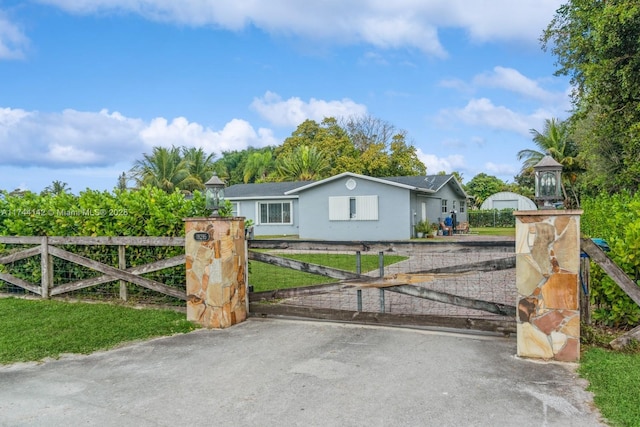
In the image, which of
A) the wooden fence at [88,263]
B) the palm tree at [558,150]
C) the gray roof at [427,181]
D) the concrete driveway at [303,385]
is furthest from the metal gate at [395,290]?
the palm tree at [558,150]

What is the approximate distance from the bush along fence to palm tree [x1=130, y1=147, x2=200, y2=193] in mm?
22722

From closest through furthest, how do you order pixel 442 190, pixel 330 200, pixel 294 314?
1. pixel 294 314
2. pixel 330 200
3. pixel 442 190

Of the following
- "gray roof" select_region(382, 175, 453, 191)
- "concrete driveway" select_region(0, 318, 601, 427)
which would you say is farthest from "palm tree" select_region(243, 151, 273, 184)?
"concrete driveway" select_region(0, 318, 601, 427)

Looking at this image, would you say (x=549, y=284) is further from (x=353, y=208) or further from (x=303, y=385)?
(x=353, y=208)

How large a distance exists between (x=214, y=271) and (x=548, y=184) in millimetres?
3985

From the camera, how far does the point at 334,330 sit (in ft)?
17.4

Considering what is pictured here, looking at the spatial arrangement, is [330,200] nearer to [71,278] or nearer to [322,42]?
[322,42]

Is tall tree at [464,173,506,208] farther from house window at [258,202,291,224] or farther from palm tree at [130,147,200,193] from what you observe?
palm tree at [130,147,200,193]

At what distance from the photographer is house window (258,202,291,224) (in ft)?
83.2

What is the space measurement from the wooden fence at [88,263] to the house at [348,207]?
13.7 m

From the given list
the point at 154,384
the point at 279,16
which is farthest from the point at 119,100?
the point at 154,384

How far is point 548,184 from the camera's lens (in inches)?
178

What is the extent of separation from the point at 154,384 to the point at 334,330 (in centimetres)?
221

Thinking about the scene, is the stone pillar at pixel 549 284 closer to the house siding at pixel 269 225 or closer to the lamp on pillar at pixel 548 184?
the lamp on pillar at pixel 548 184
